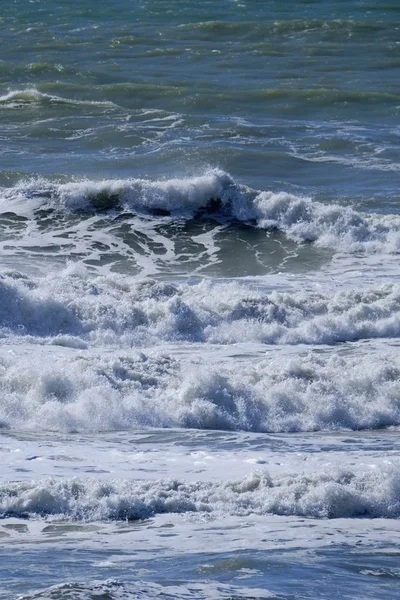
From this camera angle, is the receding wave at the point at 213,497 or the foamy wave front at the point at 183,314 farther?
the foamy wave front at the point at 183,314

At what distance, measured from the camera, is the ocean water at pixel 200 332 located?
7434 mm

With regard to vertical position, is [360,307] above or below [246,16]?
below

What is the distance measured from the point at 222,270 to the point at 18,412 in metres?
6.24

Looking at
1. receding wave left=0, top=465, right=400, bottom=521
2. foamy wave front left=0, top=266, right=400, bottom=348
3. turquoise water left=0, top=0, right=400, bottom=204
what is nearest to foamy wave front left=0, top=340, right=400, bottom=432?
foamy wave front left=0, top=266, right=400, bottom=348

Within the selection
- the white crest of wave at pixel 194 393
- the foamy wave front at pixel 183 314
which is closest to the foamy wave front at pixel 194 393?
the white crest of wave at pixel 194 393

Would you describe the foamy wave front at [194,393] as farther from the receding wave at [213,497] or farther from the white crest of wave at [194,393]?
the receding wave at [213,497]

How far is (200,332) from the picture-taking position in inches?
520

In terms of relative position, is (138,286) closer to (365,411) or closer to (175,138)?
(365,411)

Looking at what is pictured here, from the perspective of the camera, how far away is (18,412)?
1048 cm

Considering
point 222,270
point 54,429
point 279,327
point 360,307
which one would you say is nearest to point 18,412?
point 54,429

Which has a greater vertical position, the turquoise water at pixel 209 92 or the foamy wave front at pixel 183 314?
the turquoise water at pixel 209 92

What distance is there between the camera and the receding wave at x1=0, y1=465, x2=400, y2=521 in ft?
26.5

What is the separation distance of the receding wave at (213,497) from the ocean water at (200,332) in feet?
0.06

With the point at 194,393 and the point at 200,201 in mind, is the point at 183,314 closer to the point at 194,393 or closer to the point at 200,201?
the point at 194,393
